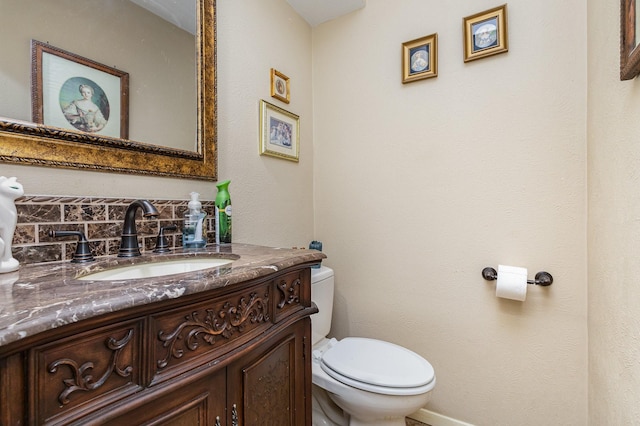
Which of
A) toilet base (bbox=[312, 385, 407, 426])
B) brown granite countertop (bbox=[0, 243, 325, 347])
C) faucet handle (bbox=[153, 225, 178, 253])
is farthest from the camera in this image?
toilet base (bbox=[312, 385, 407, 426])

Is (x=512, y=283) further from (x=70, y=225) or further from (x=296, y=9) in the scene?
(x=296, y=9)

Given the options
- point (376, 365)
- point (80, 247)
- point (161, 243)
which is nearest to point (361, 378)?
point (376, 365)

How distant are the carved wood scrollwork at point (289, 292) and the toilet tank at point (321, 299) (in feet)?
1.56

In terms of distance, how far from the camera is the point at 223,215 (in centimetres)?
120

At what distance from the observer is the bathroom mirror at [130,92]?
2.53 ft

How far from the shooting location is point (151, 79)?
1.06 m

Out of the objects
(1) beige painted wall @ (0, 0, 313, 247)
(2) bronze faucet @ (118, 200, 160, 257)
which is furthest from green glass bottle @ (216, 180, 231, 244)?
(2) bronze faucet @ (118, 200, 160, 257)

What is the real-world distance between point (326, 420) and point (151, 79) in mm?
1663

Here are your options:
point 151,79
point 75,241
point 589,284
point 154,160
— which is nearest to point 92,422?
point 75,241

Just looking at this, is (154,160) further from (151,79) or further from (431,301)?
(431,301)

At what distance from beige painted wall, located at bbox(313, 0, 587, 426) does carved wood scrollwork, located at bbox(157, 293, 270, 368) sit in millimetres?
1050

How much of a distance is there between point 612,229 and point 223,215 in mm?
1342

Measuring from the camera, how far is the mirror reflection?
0.77m

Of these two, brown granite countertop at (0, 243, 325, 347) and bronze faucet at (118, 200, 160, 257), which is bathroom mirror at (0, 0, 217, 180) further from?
brown granite countertop at (0, 243, 325, 347)
